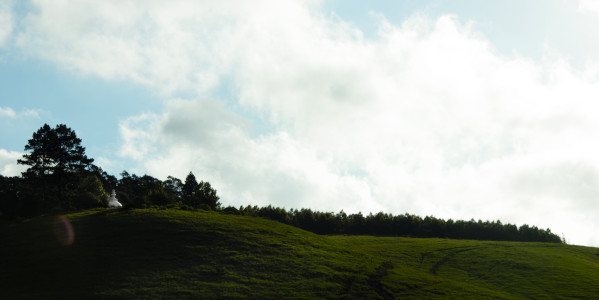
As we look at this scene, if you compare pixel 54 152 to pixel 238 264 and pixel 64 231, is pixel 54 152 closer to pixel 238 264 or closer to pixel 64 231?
pixel 64 231

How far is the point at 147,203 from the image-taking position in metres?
80.1

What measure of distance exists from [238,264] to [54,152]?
59.6 meters

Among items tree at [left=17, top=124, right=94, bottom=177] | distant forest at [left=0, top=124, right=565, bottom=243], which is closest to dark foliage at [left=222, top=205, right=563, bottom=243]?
distant forest at [left=0, top=124, right=565, bottom=243]

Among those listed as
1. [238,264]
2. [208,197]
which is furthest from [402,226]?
[238,264]

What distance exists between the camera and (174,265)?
5222 centimetres

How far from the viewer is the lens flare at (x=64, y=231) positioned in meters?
62.2

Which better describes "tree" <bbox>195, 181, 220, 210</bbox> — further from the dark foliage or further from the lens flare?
the lens flare

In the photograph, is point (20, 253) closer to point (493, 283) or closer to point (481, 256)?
point (493, 283)

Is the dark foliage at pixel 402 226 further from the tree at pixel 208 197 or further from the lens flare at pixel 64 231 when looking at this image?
the lens flare at pixel 64 231

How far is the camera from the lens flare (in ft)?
204

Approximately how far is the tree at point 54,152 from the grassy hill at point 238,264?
2487 cm

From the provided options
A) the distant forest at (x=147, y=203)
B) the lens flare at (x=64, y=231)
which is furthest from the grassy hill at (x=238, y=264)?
the distant forest at (x=147, y=203)

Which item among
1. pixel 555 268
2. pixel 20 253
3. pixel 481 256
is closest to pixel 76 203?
pixel 20 253

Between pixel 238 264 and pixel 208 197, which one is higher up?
pixel 208 197
